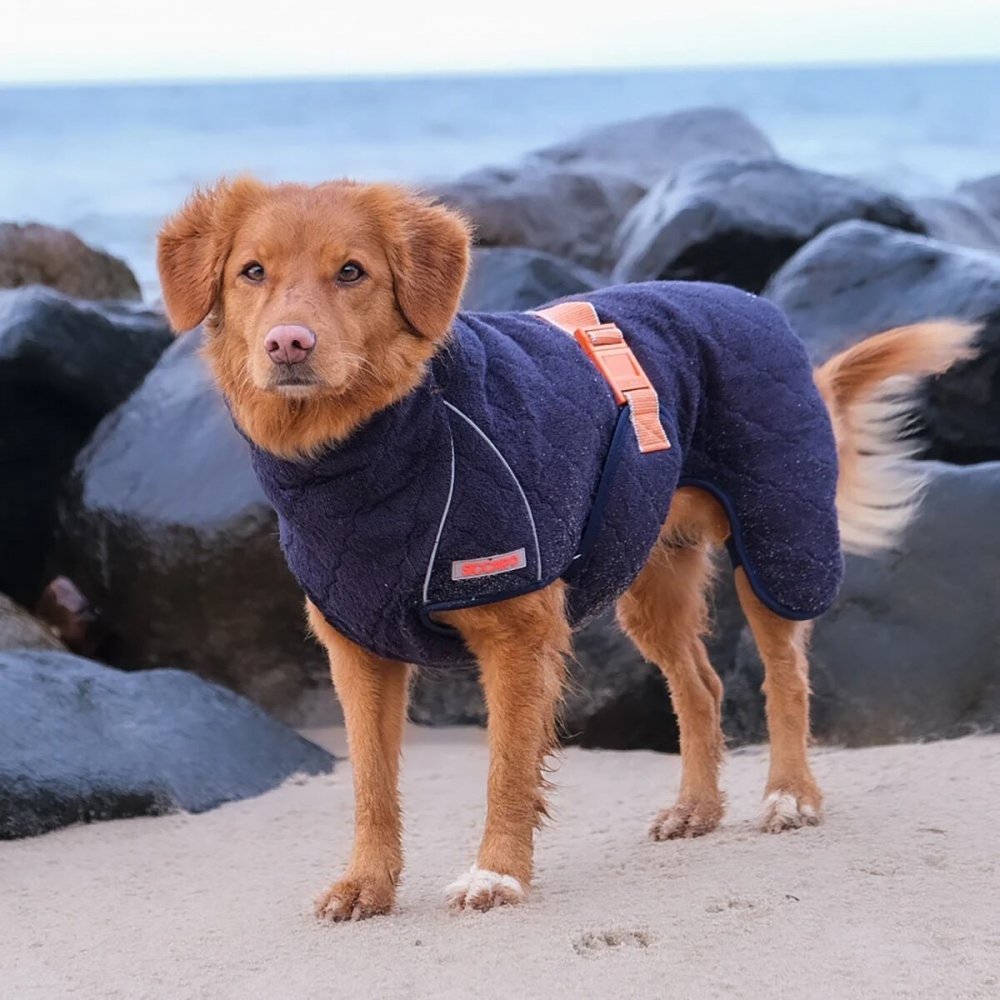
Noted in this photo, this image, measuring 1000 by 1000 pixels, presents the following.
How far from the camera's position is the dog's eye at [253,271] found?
13.0ft

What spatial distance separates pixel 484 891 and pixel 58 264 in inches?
317

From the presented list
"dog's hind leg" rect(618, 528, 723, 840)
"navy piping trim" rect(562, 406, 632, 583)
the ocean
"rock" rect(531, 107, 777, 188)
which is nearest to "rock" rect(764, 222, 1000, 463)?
"dog's hind leg" rect(618, 528, 723, 840)

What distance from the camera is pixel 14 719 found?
17.2 feet

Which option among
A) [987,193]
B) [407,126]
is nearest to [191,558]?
[987,193]

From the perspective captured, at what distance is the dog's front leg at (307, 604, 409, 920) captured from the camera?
425cm

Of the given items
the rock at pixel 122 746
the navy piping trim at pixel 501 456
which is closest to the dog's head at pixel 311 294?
the navy piping trim at pixel 501 456

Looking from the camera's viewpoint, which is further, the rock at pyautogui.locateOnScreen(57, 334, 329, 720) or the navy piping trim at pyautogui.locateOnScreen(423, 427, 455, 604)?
the rock at pyautogui.locateOnScreen(57, 334, 329, 720)

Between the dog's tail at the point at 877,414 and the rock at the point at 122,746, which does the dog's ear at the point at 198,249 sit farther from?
the dog's tail at the point at 877,414

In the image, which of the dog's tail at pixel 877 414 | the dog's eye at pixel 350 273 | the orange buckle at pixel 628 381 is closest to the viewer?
the dog's eye at pixel 350 273

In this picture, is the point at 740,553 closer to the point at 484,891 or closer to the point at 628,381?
the point at 628,381

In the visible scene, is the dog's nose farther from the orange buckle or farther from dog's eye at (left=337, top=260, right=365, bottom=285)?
the orange buckle

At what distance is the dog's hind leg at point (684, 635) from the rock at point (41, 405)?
3.67 meters

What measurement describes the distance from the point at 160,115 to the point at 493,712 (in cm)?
7521

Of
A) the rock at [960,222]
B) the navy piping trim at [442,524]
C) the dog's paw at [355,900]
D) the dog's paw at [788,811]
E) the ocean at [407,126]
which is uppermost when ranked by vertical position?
the navy piping trim at [442,524]
